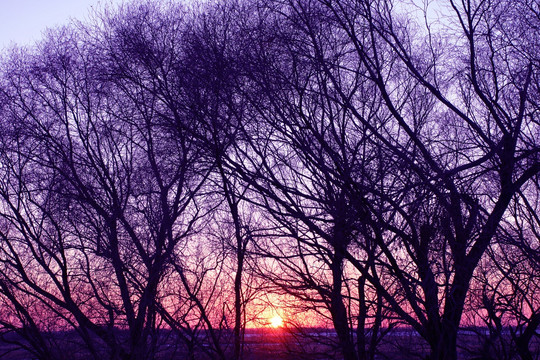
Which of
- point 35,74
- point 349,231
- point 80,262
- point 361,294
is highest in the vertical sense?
point 35,74

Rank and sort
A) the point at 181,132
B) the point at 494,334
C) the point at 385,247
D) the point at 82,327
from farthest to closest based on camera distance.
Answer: the point at 82,327, the point at 181,132, the point at 385,247, the point at 494,334

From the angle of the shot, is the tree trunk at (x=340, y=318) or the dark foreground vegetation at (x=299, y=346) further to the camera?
the tree trunk at (x=340, y=318)

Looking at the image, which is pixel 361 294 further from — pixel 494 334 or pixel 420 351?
pixel 494 334

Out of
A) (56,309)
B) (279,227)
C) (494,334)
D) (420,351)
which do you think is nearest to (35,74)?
(56,309)

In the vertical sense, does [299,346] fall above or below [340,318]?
below

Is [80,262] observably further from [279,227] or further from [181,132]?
[279,227]

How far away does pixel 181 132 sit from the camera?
28.7 ft

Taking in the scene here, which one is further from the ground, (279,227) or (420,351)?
(279,227)

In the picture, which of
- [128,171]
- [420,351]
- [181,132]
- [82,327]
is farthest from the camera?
[128,171]

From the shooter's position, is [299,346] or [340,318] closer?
[340,318]

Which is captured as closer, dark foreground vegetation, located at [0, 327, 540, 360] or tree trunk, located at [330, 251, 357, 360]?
dark foreground vegetation, located at [0, 327, 540, 360]

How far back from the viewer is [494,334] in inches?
207

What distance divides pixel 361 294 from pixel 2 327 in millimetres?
8297

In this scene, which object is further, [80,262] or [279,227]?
[80,262]
